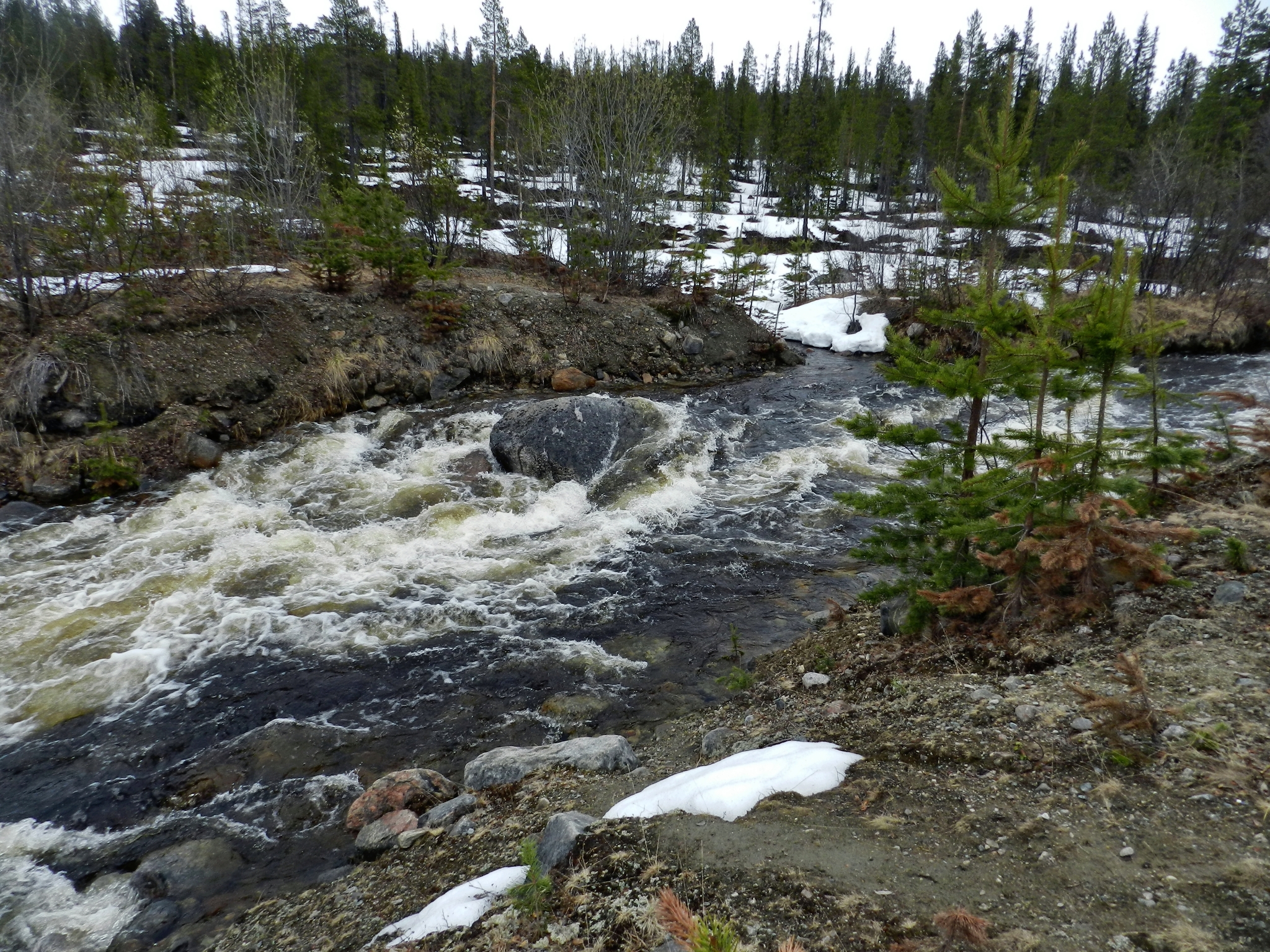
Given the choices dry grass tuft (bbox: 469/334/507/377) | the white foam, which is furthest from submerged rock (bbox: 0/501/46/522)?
dry grass tuft (bbox: 469/334/507/377)

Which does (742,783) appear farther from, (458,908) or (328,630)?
(328,630)

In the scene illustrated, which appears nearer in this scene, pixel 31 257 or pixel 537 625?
pixel 537 625

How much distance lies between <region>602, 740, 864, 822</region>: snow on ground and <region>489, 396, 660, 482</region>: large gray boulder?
26.4 feet

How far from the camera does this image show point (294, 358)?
584 inches

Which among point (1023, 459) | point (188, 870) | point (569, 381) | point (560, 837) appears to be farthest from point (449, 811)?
point (569, 381)

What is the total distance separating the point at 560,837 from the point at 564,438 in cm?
915

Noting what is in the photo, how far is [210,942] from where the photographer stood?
400 cm

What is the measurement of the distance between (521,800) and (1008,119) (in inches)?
246

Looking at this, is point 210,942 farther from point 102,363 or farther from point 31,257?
point 31,257

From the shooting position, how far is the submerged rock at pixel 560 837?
3430 mm

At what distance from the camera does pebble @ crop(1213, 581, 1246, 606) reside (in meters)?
4.76

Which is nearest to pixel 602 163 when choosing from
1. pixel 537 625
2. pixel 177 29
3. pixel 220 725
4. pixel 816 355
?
pixel 816 355

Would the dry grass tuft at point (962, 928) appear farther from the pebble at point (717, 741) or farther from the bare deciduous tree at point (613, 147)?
the bare deciduous tree at point (613, 147)

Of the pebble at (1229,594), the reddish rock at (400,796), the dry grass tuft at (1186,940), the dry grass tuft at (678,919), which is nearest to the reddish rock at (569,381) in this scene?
the reddish rock at (400,796)
